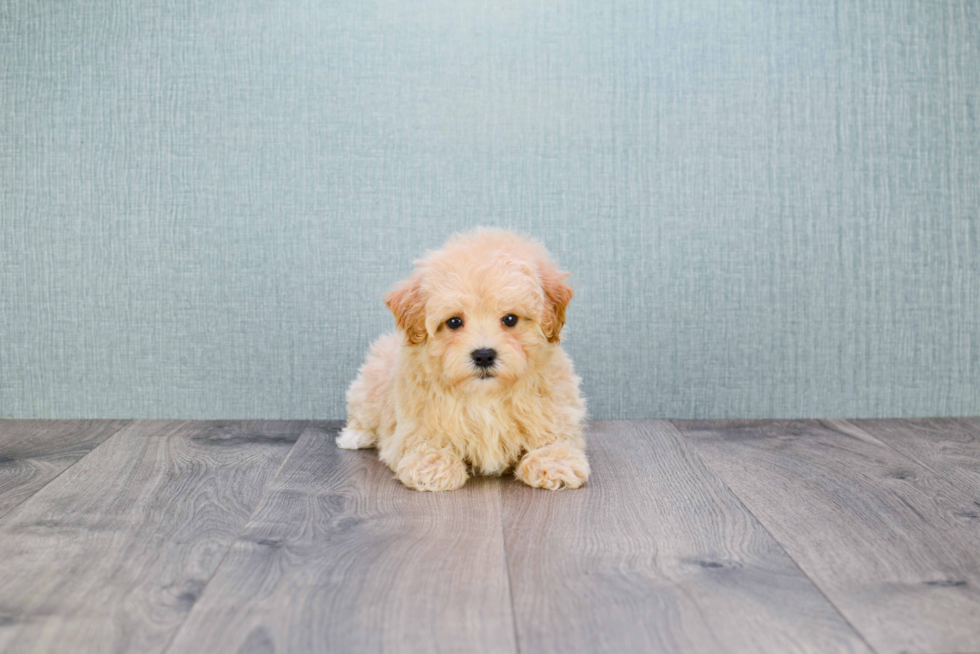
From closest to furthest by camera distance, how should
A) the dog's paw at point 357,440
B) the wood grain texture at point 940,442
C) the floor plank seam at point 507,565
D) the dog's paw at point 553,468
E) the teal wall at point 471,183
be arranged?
the floor plank seam at point 507,565, the dog's paw at point 553,468, the wood grain texture at point 940,442, the dog's paw at point 357,440, the teal wall at point 471,183

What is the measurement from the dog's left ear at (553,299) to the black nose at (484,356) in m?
0.17

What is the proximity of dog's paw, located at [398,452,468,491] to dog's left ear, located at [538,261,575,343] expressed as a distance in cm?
39

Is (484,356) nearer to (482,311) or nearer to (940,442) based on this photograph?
(482,311)

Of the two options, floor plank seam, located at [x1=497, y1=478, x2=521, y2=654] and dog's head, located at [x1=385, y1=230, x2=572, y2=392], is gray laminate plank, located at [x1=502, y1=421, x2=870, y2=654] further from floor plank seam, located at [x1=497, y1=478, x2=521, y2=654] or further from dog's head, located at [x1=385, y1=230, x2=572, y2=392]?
dog's head, located at [x1=385, y1=230, x2=572, y2=392]

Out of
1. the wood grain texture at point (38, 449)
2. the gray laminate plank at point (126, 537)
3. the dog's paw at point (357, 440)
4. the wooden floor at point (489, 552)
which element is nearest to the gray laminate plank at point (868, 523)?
the wooden floor at point (489, 552)

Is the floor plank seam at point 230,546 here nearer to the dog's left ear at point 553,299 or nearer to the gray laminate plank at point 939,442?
the dog's left ear at point 553,299

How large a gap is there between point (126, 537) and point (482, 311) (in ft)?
2.89

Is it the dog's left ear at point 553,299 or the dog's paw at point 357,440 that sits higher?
the dog's left ear at point 553,299

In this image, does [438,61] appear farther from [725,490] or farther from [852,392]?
[852,392]

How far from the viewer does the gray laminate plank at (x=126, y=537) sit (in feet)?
3.94

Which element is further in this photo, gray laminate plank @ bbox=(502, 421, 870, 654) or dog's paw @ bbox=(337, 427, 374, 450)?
dog's paw @ bbox=(337, 427, 374, 450)

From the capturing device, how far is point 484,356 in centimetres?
179

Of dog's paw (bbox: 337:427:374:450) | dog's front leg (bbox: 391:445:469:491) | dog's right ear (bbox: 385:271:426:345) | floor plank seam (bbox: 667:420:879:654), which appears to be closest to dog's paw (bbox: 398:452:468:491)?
dog's front leg (bbox: 391:445:469:491)

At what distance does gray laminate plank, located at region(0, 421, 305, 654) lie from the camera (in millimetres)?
1200
